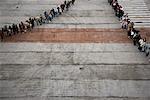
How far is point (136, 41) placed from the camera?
31062mm

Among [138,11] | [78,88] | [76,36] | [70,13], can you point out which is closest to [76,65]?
[78,88]

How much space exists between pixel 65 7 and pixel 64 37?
22.2 ft

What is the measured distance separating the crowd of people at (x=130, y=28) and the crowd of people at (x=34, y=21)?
207 inches

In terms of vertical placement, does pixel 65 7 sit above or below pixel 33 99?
above

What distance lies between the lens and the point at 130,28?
107ft

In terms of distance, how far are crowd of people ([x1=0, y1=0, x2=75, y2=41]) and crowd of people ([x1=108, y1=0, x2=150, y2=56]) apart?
527 cm

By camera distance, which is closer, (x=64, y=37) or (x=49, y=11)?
(x=64, y=37)

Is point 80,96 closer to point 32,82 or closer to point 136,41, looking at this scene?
point 32,82

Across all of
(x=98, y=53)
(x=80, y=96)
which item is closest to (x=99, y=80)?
(x=80, y=96)

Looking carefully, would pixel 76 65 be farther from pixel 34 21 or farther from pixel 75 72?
pixel 34 21

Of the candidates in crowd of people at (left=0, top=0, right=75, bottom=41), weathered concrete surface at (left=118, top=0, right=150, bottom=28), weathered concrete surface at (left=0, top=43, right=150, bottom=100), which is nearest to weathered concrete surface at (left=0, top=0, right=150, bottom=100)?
weathered concrete surface at (left=0, top=43, right=150, bottom=100)

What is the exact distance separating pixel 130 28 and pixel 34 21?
30.8 ft

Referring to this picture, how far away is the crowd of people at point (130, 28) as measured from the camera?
30.0 metres

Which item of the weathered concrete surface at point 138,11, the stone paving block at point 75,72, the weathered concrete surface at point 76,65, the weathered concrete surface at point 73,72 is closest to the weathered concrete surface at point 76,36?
the weathered concrete surface at point 76,65
